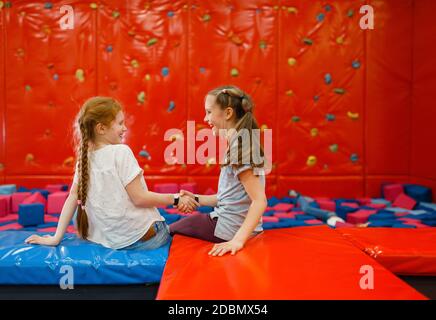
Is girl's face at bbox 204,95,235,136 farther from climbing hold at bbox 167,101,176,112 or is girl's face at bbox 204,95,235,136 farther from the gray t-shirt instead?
climbing hold at bbox 167,101,176,112

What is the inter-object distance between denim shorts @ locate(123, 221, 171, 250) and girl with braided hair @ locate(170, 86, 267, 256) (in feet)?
0.37

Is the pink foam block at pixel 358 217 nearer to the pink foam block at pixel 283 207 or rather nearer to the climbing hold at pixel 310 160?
the pink foam block at pixel 283 207

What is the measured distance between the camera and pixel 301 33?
4848 mm

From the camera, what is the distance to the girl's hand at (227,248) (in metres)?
1.88

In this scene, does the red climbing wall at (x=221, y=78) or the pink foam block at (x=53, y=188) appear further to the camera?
the red climbing wall at (x=221, y=78)

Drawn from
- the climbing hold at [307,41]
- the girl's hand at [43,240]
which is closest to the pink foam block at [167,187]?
the climbing hold at [307,41]

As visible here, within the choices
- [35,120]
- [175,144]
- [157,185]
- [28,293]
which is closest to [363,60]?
[175,144]

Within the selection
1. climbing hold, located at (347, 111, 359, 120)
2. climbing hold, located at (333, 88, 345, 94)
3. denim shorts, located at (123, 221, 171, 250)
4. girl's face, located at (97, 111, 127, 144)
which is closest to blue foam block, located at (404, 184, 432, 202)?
climbing hold, located at (347, 111, 359, 120)

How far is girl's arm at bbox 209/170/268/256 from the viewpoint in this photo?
191cm

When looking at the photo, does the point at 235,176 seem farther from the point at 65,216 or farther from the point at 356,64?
the point at 356,64

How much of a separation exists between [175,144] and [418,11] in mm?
3234

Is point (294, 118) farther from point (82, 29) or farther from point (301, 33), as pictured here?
point (82, 29)

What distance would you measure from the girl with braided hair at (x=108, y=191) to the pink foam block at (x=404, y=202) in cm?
303
